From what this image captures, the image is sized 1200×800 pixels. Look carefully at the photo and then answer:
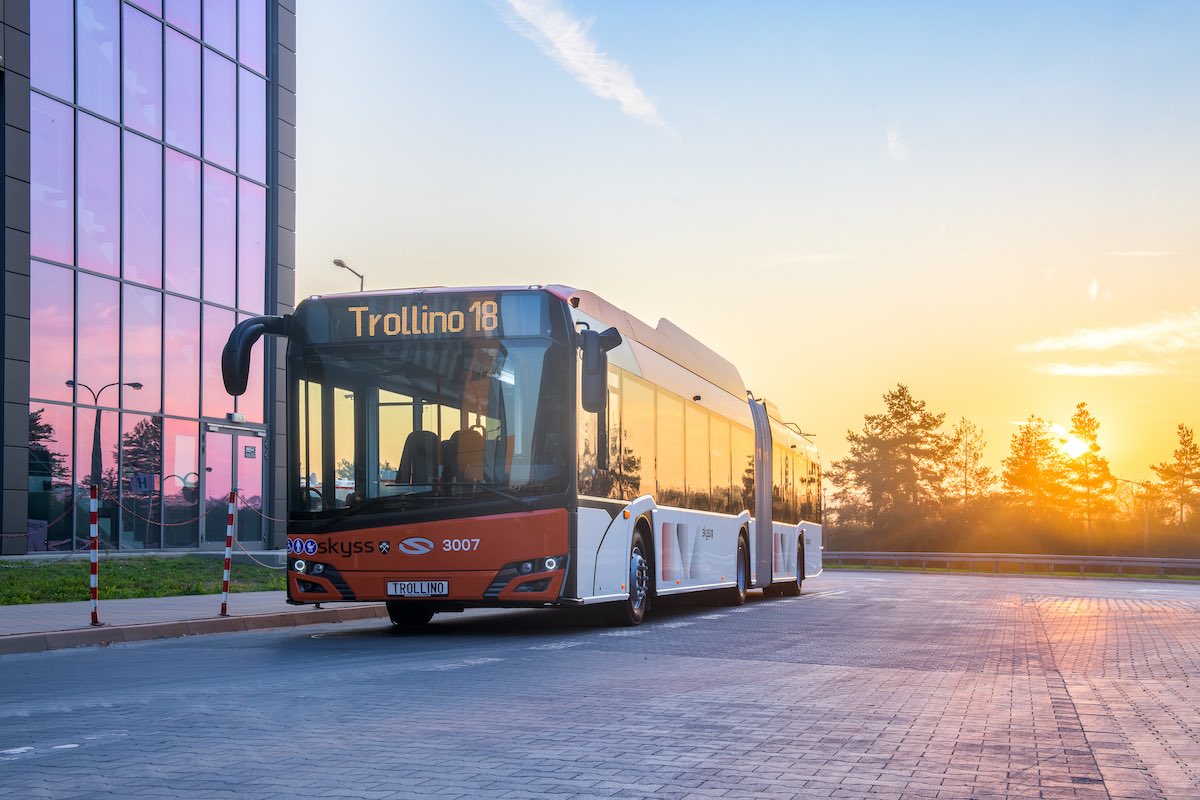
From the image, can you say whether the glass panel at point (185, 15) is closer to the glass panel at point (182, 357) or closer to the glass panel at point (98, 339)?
the glass panel at point (182, 357)

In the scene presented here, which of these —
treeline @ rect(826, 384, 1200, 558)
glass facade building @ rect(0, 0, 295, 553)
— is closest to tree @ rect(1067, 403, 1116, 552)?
treeline @ rect(826, 384, 1200, 558)

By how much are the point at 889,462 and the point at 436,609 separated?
93343 millimetres

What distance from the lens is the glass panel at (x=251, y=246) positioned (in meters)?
36.8

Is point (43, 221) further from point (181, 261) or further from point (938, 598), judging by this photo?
point (938, 598)

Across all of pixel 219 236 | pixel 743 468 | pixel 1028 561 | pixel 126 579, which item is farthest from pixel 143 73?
pixel 1028 561

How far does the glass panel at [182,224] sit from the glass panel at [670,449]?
1921cm

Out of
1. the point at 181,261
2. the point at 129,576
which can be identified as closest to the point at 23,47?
the point at 181,261

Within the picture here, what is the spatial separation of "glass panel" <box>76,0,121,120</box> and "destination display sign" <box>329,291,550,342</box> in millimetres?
19612

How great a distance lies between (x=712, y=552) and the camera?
788 inches

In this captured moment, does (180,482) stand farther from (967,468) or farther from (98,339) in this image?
(967,468)

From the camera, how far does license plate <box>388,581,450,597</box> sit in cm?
1398

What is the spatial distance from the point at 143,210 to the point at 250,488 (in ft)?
26.7

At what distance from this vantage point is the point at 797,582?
28.3 meters

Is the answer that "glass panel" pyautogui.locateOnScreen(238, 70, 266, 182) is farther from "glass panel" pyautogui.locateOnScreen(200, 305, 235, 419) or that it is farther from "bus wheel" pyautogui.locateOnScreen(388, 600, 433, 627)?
"bus wheel" pyautogui.locateOnScreen(388, 600, 433, 627)
